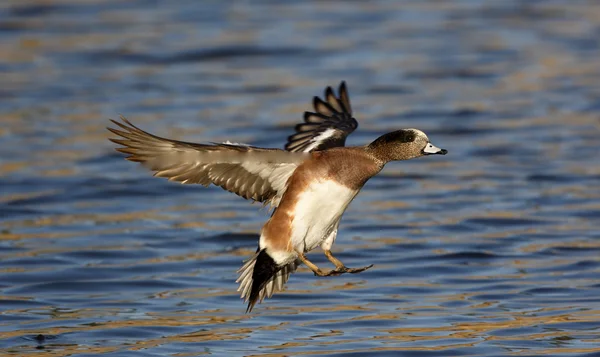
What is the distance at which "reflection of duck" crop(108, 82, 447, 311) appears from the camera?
6055 mm

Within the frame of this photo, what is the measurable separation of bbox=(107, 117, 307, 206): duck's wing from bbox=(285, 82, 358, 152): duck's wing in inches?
16.0

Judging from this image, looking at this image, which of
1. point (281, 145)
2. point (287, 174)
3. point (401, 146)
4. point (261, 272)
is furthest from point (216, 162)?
point (281, 145)

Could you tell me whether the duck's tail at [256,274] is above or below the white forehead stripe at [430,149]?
below

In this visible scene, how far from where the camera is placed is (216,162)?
6.13 m

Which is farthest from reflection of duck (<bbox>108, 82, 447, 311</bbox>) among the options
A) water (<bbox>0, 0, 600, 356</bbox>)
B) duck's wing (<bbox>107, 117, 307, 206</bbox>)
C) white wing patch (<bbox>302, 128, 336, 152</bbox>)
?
water (<bbox>0, 0, 600, 356</bbox>)

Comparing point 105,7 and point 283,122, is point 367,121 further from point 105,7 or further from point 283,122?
point 105,7

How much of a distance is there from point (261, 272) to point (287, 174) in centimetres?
61

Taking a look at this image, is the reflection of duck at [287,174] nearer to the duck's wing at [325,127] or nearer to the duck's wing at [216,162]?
the duck's wing at [216,162]

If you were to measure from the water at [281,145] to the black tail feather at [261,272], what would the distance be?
420mm

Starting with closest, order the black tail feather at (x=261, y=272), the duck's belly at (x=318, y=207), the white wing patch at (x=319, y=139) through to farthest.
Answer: the duck's belly at (x=318, y=207) < the black tail feather at (x=261, y=272) < the white wing patch at (x=319, y=139)

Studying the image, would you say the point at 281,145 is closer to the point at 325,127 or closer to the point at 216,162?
the point at 325,127

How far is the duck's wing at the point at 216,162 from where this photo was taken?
19.6 feet

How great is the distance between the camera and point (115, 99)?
13.6 m

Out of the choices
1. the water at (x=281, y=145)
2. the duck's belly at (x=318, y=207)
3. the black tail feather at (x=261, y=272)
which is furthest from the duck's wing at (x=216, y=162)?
the water at (x=281, y=145)
